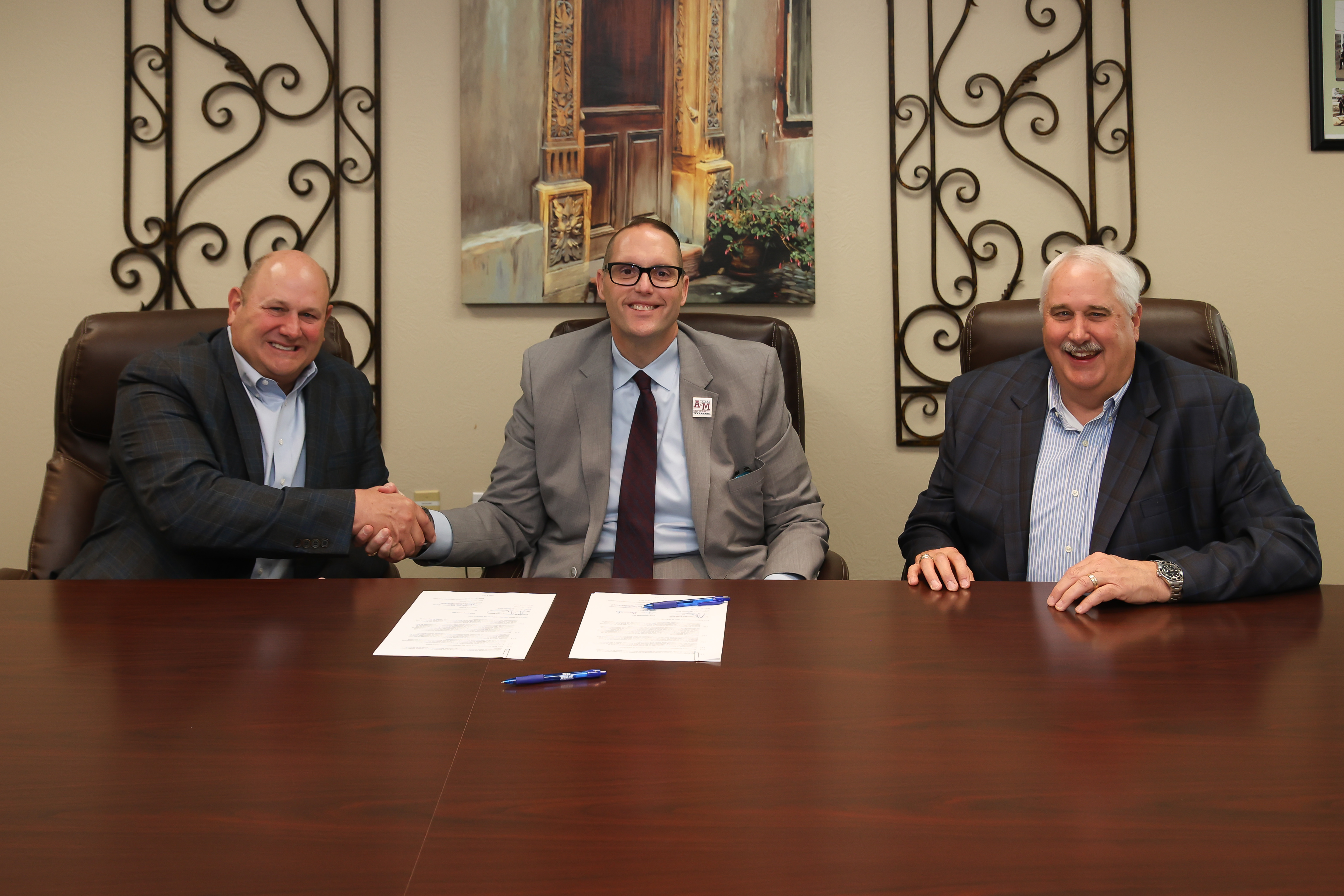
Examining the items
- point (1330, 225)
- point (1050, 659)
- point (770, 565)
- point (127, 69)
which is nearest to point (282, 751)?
point (1050, 659)

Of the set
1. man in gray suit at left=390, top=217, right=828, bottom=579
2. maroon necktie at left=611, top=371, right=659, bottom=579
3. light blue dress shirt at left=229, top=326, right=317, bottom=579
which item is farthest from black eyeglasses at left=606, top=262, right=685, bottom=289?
light blue dress shirt at left=229, top=326, right=317, bottom=579

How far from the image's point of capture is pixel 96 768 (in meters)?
0.92

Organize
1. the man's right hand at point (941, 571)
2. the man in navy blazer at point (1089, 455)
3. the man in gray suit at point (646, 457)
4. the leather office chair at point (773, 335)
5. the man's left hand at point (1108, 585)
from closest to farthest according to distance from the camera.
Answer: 1. the man's left hand at point (1108, 585)
2. the man's right hand at point (941, 571)
3. the man in navy blazer at point (1089, 455)
4. the man in gray suit at point (646, 457)
5. the leather office chair at point (773, 335)

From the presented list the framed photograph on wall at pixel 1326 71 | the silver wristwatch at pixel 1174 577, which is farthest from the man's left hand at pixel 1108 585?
the framed photograph on wall at pixel 1326 71

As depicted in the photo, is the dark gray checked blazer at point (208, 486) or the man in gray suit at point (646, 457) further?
the man in gray suit at point (646, 457)

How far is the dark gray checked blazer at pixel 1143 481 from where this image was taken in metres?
1.62

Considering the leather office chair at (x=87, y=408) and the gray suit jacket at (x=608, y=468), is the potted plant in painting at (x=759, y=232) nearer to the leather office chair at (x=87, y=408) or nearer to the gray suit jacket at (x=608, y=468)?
the gray suit jacket at (x=608, y=468)

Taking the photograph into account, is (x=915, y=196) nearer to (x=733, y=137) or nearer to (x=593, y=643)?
(x=733, y=137)

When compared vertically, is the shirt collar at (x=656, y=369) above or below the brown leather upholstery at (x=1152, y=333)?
below

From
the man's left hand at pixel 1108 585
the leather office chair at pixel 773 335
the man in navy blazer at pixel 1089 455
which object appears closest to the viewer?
the man's left hand at pixel 1108 585

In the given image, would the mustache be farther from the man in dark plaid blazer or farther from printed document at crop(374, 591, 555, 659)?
the man in dark plaid blazer

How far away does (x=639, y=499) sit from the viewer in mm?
2158

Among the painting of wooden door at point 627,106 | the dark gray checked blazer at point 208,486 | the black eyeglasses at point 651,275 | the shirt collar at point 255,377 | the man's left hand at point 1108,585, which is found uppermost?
the painting of wooden door at point 627,106

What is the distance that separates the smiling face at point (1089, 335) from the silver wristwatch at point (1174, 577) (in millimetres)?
536
